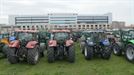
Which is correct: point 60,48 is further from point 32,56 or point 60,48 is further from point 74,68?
point 74,68

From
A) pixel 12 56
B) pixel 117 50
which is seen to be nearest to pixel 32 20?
pixel 117 50

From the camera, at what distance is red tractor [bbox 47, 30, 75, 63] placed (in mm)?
12594

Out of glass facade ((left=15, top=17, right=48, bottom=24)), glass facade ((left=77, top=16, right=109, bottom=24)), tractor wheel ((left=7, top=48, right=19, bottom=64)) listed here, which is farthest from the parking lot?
glass facade ((left=77, top=16, right=109, bottom=24))

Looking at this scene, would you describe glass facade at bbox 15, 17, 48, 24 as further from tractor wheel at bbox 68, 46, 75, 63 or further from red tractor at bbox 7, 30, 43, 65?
tractor wheel at bbox 68, 46, 75, 63

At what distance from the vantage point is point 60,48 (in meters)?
12.9

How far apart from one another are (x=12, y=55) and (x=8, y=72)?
153 centimetres

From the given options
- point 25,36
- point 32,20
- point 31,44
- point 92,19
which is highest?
point 92,19

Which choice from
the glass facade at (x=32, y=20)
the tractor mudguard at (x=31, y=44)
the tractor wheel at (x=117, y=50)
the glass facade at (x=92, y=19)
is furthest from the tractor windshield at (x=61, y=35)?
the glass facade at (x=92, y=19)

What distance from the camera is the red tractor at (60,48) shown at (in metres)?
12.6

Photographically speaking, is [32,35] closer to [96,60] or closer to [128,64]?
[96,60]

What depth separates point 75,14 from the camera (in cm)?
13275

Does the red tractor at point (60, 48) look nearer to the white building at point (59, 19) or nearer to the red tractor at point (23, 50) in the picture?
the red tractor at point (23, 50)

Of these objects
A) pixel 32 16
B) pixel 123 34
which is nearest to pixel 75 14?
pixel 32 16

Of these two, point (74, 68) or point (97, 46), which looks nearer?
point (74, 68)
